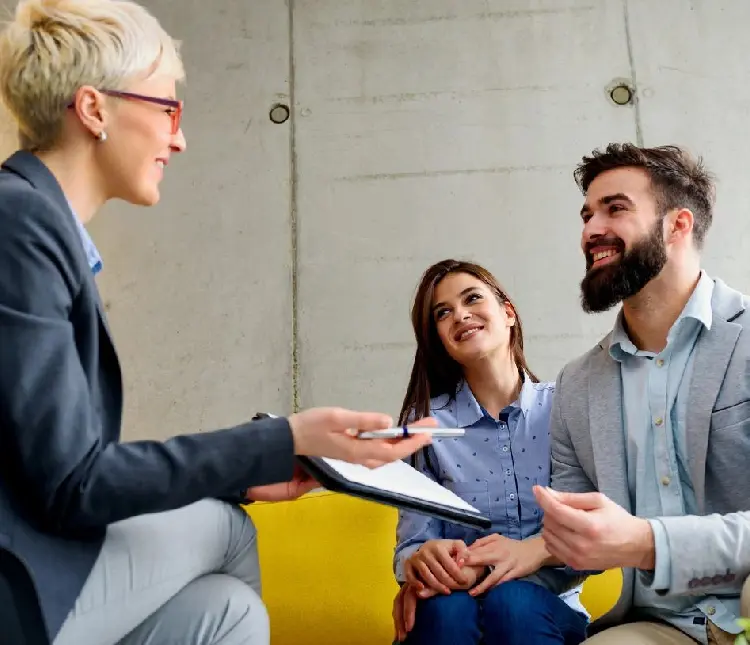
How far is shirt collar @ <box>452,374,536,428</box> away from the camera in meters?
2.21

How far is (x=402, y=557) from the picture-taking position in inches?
78.8

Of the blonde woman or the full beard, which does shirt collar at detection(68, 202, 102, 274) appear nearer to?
the blonde woman

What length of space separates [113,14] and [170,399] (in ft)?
7.02

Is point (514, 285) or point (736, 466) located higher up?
point (514, 285)

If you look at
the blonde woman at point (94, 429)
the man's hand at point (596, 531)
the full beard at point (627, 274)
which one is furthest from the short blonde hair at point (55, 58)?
the full beard at point (627, 274)

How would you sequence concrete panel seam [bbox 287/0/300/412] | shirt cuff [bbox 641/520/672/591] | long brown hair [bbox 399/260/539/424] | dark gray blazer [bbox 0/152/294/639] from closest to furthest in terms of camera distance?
dark gray blazer [bbox 0/152/294/639] → shirt cuff [bbox 641/520/672/591] → long brown hair [bbox 399/260/539/424] → concrete panel seam [bbox 287/0/300/412]

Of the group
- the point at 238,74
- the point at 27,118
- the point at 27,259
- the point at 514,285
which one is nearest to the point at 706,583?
the point at 27,259

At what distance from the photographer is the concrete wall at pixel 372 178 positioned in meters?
3.30

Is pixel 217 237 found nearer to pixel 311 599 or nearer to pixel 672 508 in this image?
pixel 311 599

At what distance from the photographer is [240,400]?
Result: 3.30 meters

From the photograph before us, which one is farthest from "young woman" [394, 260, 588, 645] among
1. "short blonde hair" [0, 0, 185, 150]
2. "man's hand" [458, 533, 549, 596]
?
"short blonde hair" [0, 0, 185, 150]

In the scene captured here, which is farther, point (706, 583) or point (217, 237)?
point (217, 237)

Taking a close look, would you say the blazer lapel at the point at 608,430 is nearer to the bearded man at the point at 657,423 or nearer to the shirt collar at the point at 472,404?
the bearded man at the point at 657,423

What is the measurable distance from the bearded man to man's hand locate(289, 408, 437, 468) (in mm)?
357
